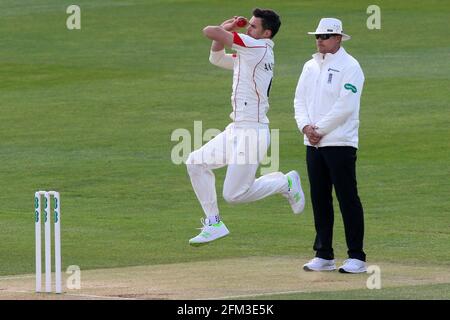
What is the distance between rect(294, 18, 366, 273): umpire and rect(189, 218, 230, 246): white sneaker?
0.88 m

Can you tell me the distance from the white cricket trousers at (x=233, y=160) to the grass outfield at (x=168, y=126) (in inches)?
43.2

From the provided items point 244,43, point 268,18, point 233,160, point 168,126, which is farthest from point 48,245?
point 168,126

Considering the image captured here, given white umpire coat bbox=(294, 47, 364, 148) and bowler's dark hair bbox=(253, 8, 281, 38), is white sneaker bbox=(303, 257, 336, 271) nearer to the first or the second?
white umpire coat bbox=(294, 47, 364, 148)

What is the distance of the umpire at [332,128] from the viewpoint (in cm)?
1295

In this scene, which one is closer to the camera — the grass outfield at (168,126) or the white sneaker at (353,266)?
the white sneaker at (353,266)

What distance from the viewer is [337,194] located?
13078 mm

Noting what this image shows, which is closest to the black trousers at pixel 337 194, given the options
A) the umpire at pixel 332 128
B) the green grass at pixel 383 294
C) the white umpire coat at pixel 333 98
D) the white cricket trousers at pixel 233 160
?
the umpire at pixel 332 128

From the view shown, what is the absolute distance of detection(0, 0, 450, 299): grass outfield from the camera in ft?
52.3

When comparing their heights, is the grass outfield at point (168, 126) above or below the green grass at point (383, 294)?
above

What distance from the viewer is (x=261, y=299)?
428 inches

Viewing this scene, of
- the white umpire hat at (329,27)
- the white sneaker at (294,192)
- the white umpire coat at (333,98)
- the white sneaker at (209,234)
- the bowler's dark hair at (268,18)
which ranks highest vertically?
the bowler's dark hair at (268,18)

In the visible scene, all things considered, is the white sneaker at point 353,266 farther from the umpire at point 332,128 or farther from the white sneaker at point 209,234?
the white sneaker at point 209,234
